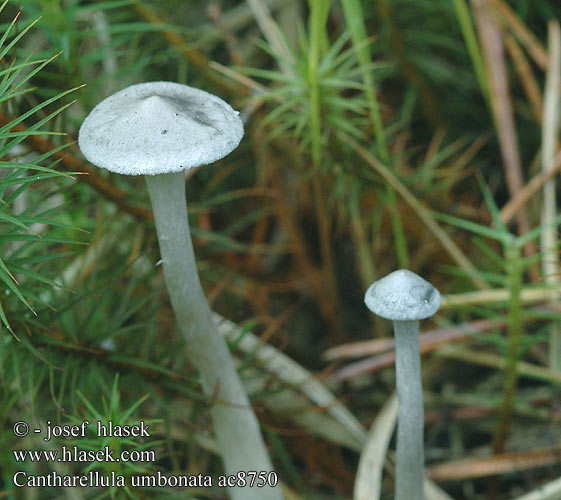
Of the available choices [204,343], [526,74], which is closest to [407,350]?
[204,343]

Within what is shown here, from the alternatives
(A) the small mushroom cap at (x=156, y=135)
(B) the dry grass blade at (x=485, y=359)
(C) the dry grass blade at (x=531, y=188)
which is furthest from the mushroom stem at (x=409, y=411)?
(C) the dry grass blade at (x=531, y=188)

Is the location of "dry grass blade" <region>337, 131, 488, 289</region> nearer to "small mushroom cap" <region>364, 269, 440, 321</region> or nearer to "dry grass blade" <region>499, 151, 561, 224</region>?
"dry grass blade" <region>499, 151, 561, 224</region>

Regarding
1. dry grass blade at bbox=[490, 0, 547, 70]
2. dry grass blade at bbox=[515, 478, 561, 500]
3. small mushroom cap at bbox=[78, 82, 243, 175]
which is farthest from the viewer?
dry grass blade at bbox=[490, 0, 547, 70]

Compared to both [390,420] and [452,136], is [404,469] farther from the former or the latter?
[452,136]

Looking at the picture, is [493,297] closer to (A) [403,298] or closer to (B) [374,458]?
(B) [374,458]

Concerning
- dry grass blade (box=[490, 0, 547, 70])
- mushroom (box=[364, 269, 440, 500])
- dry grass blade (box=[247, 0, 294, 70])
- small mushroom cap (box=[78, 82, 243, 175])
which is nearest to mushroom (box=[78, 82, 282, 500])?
small mushroom cap (box=[78, 82, 243, 175])

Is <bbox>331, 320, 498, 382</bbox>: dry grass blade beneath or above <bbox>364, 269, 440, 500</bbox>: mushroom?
above

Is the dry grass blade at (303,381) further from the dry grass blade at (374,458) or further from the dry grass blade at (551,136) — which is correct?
the dry grass blade at (551,136)
